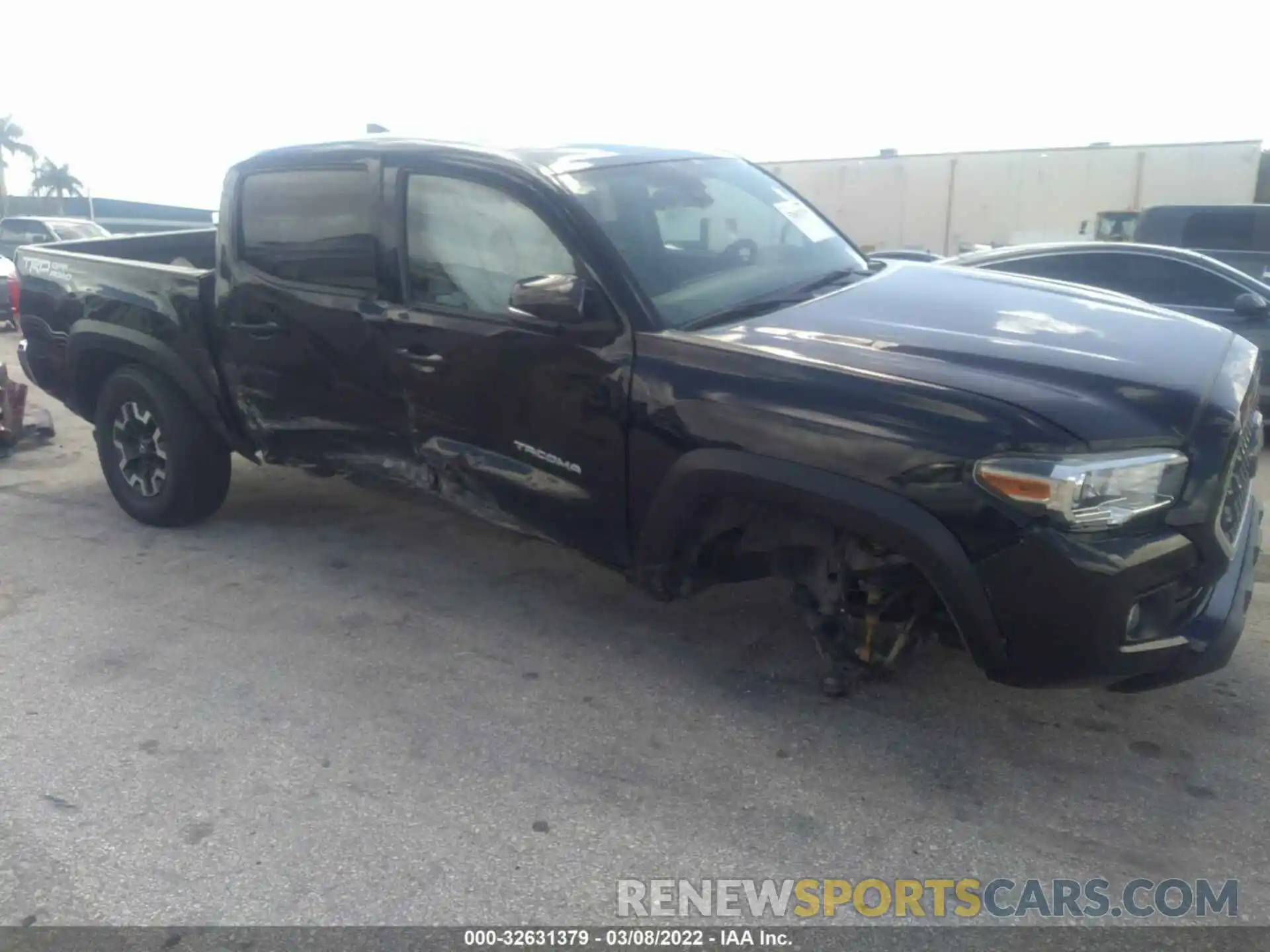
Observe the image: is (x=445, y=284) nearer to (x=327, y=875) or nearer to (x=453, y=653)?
(x=453, y=653)

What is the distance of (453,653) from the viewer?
162 inches

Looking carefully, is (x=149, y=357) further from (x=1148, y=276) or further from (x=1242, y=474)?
(x=1148, y=276)

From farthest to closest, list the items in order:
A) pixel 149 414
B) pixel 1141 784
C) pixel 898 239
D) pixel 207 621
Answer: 1. pixel 898 239
2. pixel 149 414
3. pixel 207 621
4. pixel 1141 784

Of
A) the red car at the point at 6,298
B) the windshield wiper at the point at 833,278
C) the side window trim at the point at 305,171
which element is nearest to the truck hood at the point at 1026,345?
the windshield wiper at the point at 833,278

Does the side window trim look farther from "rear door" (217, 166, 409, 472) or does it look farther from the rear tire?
the rear tire

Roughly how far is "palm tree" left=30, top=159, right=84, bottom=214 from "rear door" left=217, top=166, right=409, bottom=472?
5226 centimetres

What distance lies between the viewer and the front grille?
9.87ft

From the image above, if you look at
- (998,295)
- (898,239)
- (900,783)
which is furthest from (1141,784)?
(898,239)

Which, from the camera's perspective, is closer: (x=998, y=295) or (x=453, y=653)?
(x=998, y=295)

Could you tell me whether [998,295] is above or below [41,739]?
above

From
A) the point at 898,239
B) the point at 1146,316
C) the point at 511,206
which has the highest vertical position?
the point at 511,206

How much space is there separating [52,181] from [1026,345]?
186 ft

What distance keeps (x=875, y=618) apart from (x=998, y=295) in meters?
1.22

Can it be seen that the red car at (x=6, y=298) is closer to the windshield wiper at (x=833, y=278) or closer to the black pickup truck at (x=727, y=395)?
the black pickup truck at (x=727, y=395)
